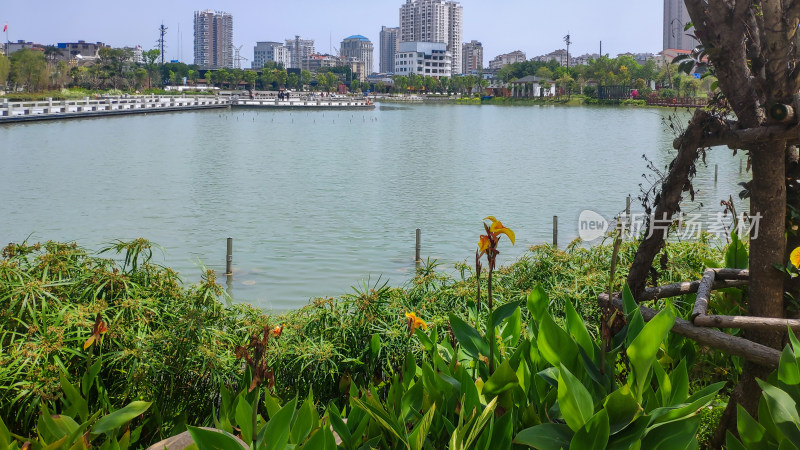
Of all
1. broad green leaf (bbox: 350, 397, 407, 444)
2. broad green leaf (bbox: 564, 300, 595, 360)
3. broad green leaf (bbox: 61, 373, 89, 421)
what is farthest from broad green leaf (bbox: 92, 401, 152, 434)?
broad green leaf (bbox: 564, 300, 595, 360)

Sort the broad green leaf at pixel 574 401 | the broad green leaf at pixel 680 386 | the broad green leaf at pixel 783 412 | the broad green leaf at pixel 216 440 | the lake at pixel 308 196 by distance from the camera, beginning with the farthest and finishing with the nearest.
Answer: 1. the lake at pixel 308 196
2. the broad green leaf at pixel 680 386
3. the broad green leaf at pixel 783 412
4. the broad green leaf at pixel 574 401
5. the broad green leaf at pixel 216 440

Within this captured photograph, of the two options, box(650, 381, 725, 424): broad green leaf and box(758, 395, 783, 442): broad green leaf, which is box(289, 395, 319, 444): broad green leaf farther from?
box(758, 395, 783, 442): broad green leaf

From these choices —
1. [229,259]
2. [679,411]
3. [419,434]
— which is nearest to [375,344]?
[419,434]

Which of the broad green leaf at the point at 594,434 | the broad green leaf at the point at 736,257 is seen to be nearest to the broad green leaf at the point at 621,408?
the broad green leaf at the point at 594,434

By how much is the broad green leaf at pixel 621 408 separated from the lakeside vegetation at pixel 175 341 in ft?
2.19

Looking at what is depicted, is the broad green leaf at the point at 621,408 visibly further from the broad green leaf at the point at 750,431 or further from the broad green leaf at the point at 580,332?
the broad green leaf at the point at 750,431

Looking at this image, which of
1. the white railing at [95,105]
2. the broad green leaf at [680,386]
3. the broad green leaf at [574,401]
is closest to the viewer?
the broad green leaf at [574,401]

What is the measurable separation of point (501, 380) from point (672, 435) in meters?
0.56

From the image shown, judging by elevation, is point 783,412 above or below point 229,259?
above

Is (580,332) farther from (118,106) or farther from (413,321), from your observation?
(118,106)

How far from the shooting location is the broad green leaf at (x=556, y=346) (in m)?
Answer: 2.32

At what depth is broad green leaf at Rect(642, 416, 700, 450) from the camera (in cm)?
200

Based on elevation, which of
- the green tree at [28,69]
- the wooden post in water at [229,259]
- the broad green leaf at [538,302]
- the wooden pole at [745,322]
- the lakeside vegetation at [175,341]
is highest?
the green tree at [28,69]

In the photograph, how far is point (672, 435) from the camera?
2.04 m
